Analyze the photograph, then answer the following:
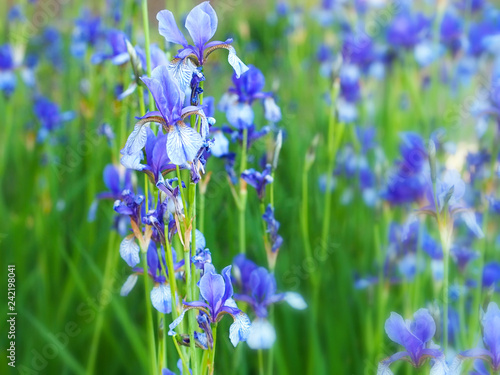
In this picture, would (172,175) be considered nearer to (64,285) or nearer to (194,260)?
(194,260)

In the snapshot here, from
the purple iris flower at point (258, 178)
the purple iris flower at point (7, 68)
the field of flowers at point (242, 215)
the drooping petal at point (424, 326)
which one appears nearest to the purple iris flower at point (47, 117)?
the field of flowers at point (242, 215)

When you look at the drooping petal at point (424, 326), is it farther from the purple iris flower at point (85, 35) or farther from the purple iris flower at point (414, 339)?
the purple iris flower at point (85, 35)

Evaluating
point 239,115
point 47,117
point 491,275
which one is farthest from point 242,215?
point 47,117

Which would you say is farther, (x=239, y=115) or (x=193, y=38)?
(x=239, y=115)

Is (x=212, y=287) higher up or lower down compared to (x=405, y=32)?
lower down

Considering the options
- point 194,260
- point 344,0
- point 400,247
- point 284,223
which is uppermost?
point 344,0

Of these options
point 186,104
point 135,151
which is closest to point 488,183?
point 186,104

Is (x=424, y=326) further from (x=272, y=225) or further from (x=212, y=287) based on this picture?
(x=272, y=225)
